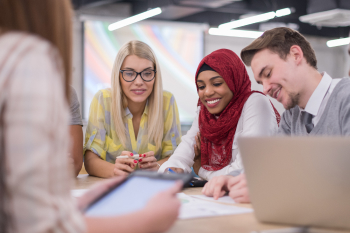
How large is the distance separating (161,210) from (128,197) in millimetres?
124

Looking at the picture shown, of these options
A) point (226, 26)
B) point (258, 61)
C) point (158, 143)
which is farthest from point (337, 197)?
point (226, 26)

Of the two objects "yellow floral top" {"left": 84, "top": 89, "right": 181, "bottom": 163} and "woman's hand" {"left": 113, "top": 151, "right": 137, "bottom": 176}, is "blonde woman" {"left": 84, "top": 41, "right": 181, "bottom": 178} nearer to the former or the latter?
"yellow floral top" {"left": 84, "top": 89, "right": 181, "bottom": 163}

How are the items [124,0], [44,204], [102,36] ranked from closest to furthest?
[44,204], [102,36], [124,0]

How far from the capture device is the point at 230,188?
131cm

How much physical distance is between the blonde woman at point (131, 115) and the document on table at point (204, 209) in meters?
1.01

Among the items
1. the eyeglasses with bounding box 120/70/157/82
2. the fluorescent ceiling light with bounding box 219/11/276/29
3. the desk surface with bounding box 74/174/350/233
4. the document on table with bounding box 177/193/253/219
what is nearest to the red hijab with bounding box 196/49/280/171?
the eyeglasses with bounding box 120/70/157/82

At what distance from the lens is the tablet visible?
766mm

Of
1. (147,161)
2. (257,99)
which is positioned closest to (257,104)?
(257,99)

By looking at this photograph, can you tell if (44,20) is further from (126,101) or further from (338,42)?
(338,42)

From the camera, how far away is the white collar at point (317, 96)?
1.56 metres

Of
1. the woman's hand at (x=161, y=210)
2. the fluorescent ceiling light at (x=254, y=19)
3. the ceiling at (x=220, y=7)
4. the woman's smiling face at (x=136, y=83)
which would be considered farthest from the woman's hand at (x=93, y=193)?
the ceiling at (x=220, y=7)

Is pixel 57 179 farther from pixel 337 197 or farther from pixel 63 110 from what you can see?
pixel 337 197

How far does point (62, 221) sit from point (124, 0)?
27.8ft

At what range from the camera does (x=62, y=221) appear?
1.83 feet
